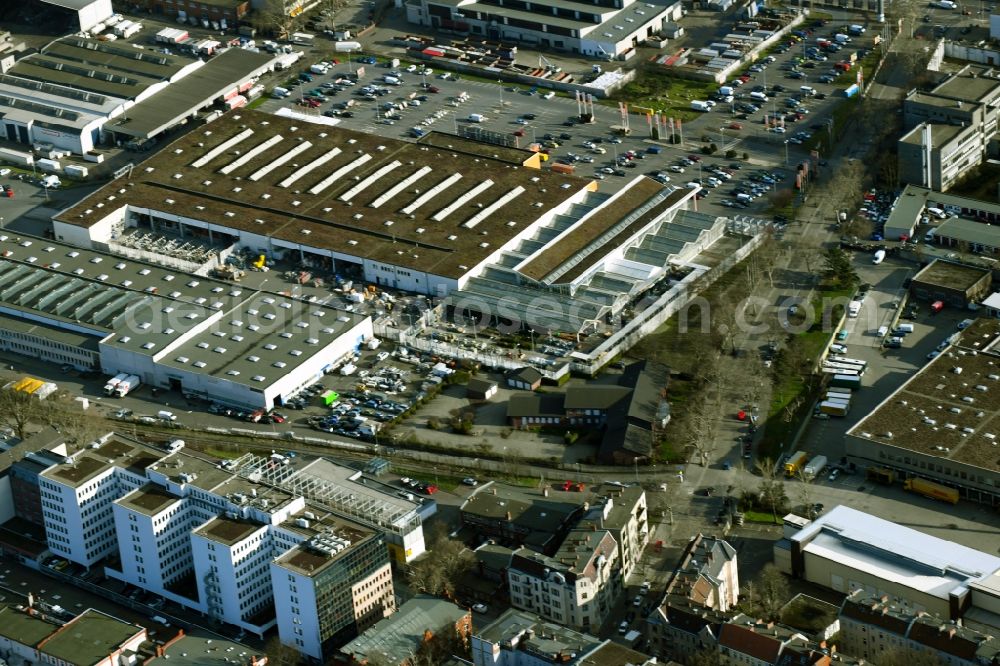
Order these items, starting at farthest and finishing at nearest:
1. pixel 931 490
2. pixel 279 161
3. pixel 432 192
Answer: pixel 279 161
pixel 432 192
pixel 931 490

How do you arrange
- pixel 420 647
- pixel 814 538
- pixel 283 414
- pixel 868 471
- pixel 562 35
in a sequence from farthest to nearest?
pixel 562 35, pixel 283 414, pixel 868 471, pixel 814 538, pixel 420 647

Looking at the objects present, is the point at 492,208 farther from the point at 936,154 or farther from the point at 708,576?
the point at 708,576

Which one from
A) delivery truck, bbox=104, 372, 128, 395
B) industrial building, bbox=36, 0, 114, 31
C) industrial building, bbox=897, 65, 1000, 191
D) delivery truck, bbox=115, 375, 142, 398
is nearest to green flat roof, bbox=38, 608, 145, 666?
delivery truck, bbox=115, 375, 142, 398

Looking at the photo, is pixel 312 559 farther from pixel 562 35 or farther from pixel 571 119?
Answer: pixel 562 35

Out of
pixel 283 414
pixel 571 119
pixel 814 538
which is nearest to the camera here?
pixel 814 538

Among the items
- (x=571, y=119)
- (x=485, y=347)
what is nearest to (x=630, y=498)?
(x=485, y=347)

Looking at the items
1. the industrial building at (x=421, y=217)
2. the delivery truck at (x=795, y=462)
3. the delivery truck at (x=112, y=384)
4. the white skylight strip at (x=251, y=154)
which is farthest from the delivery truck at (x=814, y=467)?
the white skylight strip at (x=251, y=154)

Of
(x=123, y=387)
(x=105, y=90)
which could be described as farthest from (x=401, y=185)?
(x=105, y=90)
